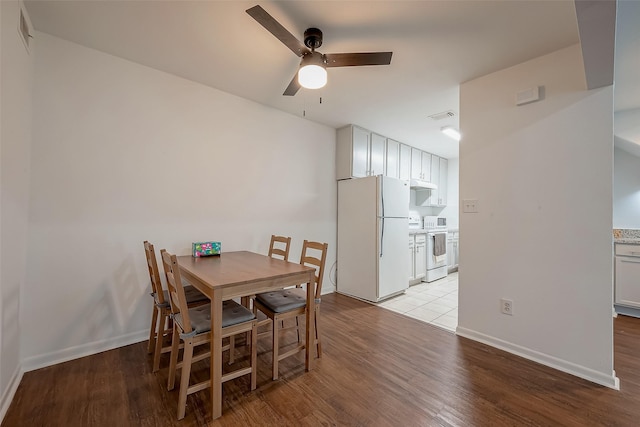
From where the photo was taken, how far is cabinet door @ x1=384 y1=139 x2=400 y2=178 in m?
4.45

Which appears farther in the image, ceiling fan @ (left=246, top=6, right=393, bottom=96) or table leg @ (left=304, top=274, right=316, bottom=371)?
table leg @ (left=304, top=274, right=316, bottom=371)

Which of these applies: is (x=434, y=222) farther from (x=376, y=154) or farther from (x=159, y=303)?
(x=159, y=303)

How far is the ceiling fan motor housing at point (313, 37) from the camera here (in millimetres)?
1929

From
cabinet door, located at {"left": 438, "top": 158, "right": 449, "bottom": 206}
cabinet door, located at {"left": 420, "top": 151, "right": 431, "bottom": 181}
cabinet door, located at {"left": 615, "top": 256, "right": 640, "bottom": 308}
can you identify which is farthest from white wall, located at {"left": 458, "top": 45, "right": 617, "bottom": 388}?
cabinet door, located at {"left": 438, "top": 158, "right": 449, "bottom": 206}

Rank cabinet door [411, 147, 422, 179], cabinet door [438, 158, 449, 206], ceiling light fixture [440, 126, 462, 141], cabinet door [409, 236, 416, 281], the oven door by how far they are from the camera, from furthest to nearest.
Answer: cabinet door [438, 158, 449, 206], cabinet door [411, 147, 422, 179], the oven door, cabinet door [409, 236, 416, 281], ceiling light fixture [440, 126, 462, 141]

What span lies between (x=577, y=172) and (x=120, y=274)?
12.9ft

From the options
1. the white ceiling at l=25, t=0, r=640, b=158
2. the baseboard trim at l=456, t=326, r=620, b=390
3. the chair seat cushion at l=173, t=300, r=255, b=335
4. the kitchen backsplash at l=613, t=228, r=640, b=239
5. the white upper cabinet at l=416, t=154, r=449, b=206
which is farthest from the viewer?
the white upper cabinet at l=416, t=154, r=449, b=206

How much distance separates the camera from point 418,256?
14.6ft

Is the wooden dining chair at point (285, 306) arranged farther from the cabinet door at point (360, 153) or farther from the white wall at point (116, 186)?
the cabinet door at point (360, 153)

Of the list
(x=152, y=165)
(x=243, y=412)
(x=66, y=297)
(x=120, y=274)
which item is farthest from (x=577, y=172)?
(x=66, y=297)

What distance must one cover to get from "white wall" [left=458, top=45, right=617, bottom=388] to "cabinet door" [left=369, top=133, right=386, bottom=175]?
166cm

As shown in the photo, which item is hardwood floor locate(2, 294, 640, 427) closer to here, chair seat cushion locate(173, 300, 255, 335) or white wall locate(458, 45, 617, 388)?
white wall locate(458, 45, 617, 388)

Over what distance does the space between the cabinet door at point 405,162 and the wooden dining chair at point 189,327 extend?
12.5ft

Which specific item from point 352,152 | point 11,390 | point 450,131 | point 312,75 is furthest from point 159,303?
point 450,131
